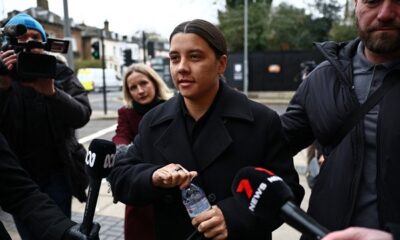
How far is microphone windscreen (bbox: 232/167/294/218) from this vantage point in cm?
110

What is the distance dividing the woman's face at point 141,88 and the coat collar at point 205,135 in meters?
1.42

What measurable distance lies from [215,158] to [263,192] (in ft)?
2.02

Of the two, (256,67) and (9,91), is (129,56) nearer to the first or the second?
(256,67)

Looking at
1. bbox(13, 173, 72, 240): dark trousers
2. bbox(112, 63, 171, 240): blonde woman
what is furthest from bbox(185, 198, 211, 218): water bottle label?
bbox(112, 63, 171, 240): blonde woman

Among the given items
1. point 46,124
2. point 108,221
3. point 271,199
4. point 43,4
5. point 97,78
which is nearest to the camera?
point 271,199

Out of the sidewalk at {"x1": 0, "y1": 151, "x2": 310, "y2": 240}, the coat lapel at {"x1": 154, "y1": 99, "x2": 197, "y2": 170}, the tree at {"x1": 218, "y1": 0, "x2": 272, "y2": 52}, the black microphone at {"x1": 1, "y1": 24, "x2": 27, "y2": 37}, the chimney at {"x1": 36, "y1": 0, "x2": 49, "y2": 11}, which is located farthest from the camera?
the tree at {"x1": 218, "y1": 0, "x2": 272, "y2": 52}

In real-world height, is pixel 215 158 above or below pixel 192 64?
below

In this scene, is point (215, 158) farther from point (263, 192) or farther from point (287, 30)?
point (287, 30)

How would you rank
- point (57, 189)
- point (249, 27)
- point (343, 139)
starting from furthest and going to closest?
point (249, 27) < point (57, 189) < point (343, 139)

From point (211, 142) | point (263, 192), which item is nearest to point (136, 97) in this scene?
point (211, 142)

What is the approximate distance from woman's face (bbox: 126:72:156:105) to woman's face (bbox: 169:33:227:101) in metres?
1.53

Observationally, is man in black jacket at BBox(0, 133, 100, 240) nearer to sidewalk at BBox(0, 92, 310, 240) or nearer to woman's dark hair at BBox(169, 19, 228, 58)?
woman's dark hair at BBox(169, 19, 228, 58)

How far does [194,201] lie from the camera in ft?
5.06

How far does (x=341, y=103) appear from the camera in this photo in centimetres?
166
